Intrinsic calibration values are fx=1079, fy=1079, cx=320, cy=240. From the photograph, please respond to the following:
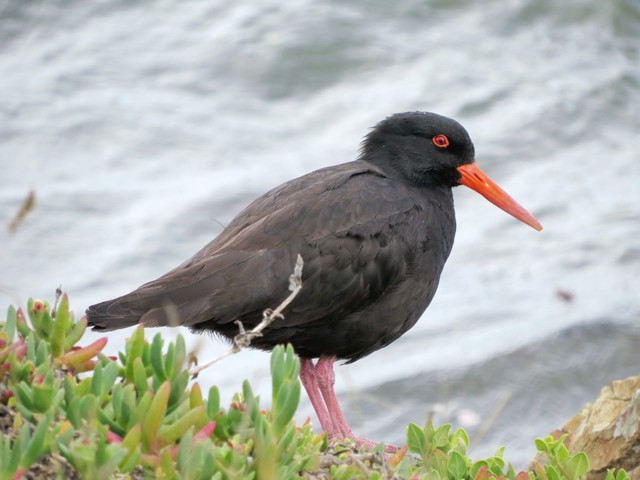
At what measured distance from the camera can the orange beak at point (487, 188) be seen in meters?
5.95

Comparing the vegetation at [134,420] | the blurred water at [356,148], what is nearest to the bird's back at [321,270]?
the vegetation at [134,420]

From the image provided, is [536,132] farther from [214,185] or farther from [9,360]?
[9,360]

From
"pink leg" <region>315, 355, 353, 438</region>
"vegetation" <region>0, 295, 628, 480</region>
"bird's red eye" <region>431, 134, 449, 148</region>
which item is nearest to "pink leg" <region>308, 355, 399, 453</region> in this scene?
"pink leg" <region>315, 355, 353, 438</region>

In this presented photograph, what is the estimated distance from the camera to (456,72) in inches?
501

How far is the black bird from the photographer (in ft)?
15.6

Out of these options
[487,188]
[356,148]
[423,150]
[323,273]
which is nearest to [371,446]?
[323,273]

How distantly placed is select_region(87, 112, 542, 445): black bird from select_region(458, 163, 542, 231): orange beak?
335 mm

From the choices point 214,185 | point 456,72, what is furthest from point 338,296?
point 456,72

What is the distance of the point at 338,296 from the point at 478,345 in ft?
12.7

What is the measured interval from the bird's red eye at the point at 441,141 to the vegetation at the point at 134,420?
8.92ft

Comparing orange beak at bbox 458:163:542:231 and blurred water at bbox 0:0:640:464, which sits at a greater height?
orange beak at bbox 458:163:542:231

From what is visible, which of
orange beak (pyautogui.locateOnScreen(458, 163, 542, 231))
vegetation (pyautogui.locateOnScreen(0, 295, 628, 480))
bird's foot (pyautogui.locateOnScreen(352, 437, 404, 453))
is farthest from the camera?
orange beak (pyautogui.locateOnScreen(458, 163, 542, 231))

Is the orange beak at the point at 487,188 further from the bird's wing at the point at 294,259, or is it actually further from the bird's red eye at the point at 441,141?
the bird's wing at the point at 294,259

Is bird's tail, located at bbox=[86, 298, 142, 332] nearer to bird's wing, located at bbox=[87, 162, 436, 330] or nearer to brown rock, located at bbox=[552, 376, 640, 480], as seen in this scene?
bird's wing, located at bbox=[87, 162, 436, 330]
